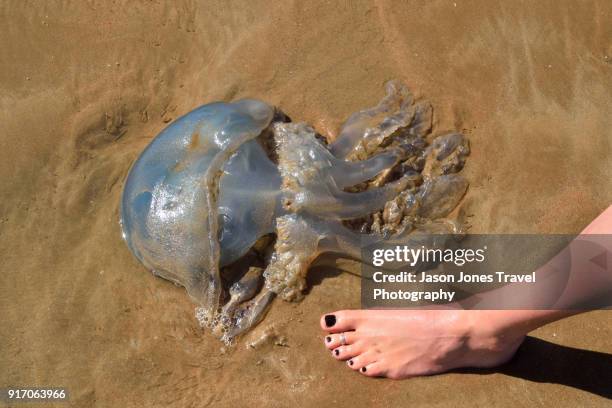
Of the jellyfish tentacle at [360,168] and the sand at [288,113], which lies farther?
the jellyfish tentacle at [360,168]

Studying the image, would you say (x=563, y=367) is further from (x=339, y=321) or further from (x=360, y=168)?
(x=360, y=168)

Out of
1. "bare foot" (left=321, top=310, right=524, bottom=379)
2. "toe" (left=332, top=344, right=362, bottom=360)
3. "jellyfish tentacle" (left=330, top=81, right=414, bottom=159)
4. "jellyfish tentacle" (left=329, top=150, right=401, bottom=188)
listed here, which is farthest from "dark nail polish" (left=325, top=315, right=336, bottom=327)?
"jellyfish tentacle" (left=330, top=81, right=414, bottom=159)

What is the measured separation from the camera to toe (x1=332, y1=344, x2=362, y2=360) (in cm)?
298

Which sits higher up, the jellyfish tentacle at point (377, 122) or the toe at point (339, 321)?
the jellyfish tentacle at point (377, 122)

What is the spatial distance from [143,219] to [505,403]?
6.22ft

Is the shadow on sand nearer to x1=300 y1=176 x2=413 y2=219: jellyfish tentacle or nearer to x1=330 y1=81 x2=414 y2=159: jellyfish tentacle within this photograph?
x1=300 y1=176 x2=413 y2=219: jellyfish tentacle

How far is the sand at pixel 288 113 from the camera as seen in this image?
290 centimetres

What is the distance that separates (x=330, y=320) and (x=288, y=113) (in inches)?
44.6

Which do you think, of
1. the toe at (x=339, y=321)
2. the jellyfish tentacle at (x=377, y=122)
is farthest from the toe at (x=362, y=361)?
the jellyfish tentacle at (x=377, y=122)

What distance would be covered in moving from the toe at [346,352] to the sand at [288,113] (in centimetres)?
5

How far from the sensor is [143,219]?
9.51 feet

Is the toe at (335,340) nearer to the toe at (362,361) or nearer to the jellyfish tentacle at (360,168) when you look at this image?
the toe at (362,361)

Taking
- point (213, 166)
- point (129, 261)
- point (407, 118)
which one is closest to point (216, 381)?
point (129, 261)

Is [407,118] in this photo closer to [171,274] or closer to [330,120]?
[330,120]
